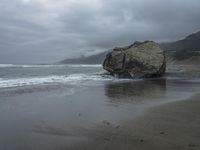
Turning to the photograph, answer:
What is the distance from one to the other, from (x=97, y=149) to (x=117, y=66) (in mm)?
29175

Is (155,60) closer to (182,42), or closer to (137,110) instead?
(137,110)

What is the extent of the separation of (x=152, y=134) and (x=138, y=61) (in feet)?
85.8

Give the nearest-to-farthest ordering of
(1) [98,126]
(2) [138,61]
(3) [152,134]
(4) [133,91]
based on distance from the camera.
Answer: (3) [152,134]
(1) [98,126]
(4) [133,91]
(2) [138,61]

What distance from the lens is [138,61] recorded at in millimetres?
33000

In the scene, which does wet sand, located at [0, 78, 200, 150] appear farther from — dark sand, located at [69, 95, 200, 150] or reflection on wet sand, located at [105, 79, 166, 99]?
reflection on wet sand, located at [105, 79, 166, 99]

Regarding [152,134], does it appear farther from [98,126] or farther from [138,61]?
[138,61]

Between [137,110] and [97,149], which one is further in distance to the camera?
[137,110]

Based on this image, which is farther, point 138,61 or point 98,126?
point 138,61

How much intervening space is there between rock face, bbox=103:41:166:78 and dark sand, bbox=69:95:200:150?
22.9 m

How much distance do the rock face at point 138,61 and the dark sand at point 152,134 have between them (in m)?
22.9

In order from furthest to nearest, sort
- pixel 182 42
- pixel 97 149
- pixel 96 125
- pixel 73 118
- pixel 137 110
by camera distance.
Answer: pixel 182 42 → pixel 137 110 → pixel 73 118 → pixel 96 125 → pixel 97 149

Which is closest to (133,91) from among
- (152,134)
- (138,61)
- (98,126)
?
(98,126)

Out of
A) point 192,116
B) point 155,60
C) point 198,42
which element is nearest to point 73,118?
point 192,116

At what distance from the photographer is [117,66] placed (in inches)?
1380
